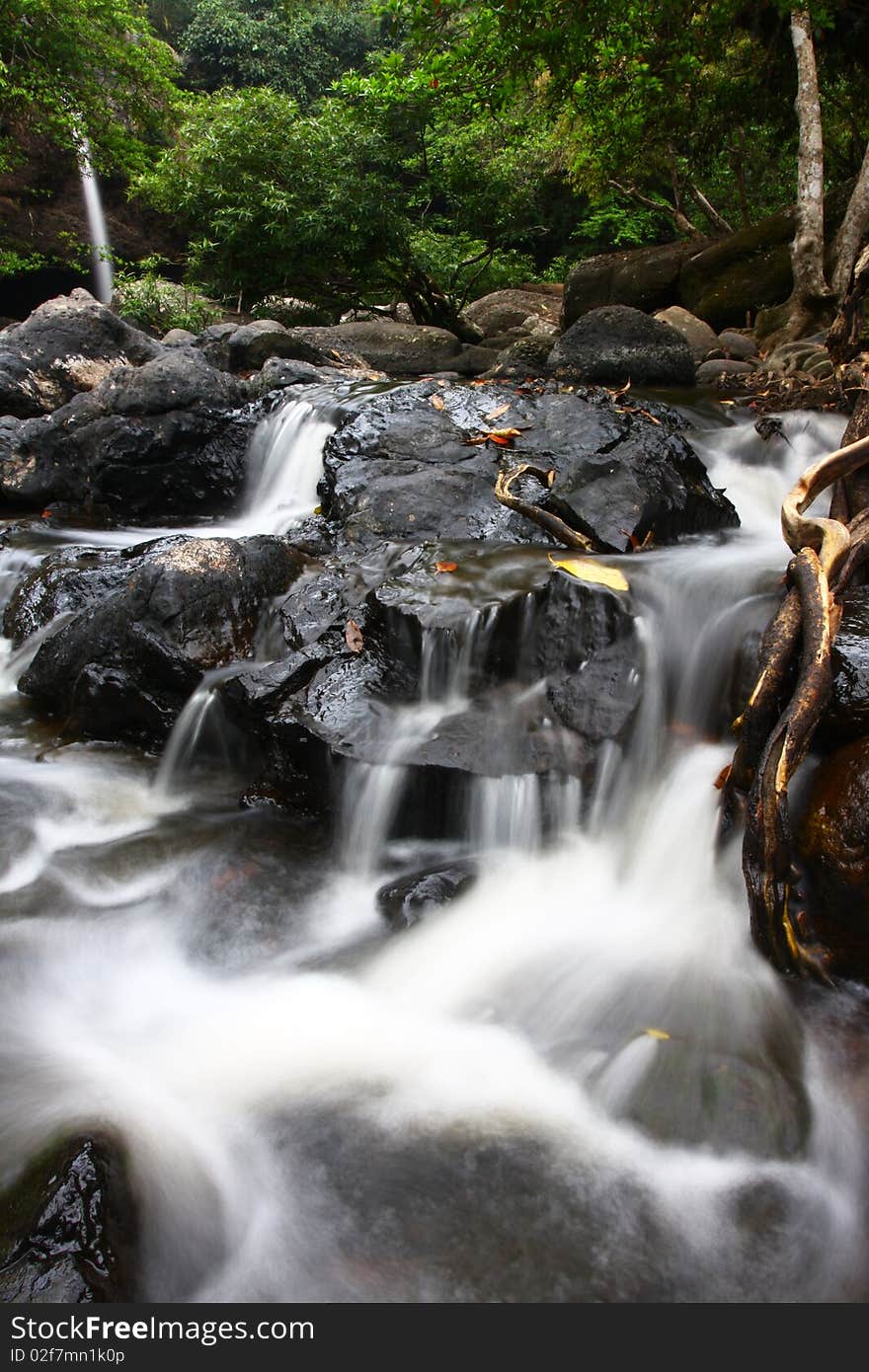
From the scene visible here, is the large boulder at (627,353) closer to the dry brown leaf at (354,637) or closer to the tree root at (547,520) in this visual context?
the tree root at (547,520)

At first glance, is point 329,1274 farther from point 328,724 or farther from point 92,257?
point 92,257

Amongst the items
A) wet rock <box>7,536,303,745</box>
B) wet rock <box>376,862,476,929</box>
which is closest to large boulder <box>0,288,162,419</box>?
wet rock <box>7,536,303,745</box>

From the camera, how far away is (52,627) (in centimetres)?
594

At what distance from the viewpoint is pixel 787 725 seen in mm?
3053

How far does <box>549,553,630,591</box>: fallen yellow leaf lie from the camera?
450 cm

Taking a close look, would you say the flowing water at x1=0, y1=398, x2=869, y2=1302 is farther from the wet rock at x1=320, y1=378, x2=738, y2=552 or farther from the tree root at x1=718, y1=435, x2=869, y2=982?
the wet rock at x1=320, y1=378, x2=738, y2=552

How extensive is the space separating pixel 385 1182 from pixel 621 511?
4.40 meters

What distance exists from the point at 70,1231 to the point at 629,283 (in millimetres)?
15063

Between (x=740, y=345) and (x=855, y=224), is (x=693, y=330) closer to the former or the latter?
(x=740, y=345)

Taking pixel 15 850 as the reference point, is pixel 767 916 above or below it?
above

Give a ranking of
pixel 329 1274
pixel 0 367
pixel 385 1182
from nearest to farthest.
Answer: pixel 329 1274, pixel 385 1182, pixel 0 367

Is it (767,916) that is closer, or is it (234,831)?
(767,916)

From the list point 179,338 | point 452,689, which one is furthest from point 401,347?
point 452,689

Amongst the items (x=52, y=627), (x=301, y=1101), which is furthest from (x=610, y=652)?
(x=52, y=627)
